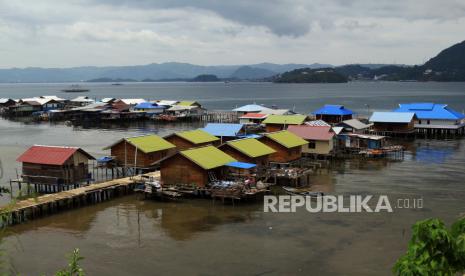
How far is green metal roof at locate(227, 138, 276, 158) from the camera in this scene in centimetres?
3806

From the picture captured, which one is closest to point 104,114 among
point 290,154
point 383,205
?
point 290,154

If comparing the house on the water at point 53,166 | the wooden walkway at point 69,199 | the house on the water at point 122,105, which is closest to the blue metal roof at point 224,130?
the wooden walkway at point 69,199

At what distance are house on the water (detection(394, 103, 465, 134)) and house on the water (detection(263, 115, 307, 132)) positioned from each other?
18742 millimetres

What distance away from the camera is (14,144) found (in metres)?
60.6

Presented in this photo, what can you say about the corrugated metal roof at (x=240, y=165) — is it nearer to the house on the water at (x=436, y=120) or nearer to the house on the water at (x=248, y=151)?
the house on the water at (x=248, y=151)

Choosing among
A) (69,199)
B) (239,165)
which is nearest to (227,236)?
(239,165)

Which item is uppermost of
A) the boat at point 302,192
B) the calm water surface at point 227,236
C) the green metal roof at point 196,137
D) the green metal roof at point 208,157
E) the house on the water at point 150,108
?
the house on the water at point 150,108

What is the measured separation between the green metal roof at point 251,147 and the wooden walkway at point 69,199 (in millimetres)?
6764

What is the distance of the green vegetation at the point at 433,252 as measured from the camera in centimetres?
669

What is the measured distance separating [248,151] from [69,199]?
553 inches

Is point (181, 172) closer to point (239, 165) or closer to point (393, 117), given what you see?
point (239, 165)

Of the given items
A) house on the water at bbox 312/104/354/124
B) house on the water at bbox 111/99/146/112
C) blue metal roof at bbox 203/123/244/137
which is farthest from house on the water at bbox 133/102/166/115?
blue metal roof at bbox 203/123/244/137

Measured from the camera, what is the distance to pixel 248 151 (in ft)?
126

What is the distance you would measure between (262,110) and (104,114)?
99.0 ft
